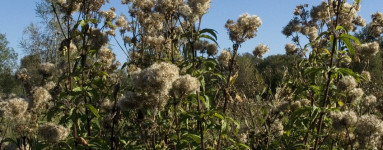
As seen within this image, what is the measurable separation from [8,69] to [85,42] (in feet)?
171

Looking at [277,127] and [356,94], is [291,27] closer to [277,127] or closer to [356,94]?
[356,94]

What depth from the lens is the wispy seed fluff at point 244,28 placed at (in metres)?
4.95

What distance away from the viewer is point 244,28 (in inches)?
197

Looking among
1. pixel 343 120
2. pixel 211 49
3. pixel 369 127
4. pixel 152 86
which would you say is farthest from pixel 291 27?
pixel 152 86

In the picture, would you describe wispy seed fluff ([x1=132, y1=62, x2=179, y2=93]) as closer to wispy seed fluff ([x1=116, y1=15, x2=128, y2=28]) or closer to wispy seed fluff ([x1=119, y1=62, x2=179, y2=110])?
wispy seed fluff ([x1=119, y1=62, x2=179, y2=110])

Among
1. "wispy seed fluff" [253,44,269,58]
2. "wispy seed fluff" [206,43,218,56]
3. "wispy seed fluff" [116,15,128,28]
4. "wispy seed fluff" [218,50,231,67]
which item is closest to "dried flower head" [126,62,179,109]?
"wispy seed fluff" [206,43,218,56]

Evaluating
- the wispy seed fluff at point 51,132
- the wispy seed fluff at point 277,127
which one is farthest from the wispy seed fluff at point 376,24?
the wispy seed fluff at point 51,132

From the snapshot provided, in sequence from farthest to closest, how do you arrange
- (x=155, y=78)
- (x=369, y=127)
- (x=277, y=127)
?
(x=277, y=127)
(x=369, y=127)
(x=155, y=78)

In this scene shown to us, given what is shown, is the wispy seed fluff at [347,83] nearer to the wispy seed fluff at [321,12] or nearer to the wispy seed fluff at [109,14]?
the wispy seed fluff at [321,12]

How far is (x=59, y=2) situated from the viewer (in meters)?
5.51

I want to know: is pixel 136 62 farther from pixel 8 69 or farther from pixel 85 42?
pixel 8 69

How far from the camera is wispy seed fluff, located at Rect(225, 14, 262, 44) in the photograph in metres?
4.95

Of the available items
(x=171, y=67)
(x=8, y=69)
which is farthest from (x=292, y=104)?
(x=8, y=69)

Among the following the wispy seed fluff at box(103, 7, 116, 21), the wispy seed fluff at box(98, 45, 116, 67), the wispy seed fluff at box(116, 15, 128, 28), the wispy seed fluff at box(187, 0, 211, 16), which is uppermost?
the wispy seed fluff at box(116, 15, 128, 28)
